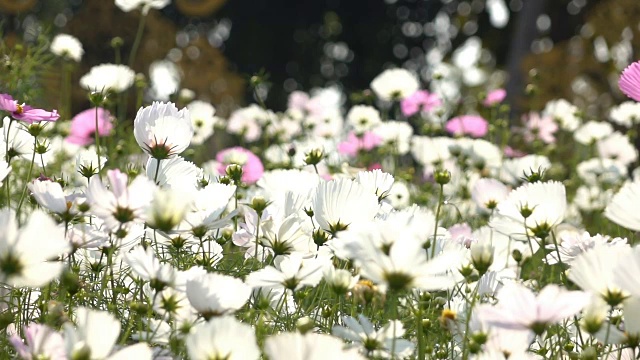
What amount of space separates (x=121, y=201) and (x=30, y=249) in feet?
0.34

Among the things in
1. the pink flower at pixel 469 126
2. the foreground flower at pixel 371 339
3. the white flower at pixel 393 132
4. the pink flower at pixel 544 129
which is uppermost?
the pink flower at pixel 544 129

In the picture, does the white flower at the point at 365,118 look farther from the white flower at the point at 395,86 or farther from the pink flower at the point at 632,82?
the pink flower at the point at 632,82

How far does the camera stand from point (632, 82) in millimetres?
942

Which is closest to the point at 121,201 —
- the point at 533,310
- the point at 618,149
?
the point at 533,310

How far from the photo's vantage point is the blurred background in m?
6.44

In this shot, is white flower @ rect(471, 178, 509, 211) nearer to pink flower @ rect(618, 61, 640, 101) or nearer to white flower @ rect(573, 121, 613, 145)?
pink flower @ rect(618, 61, 640, 101)

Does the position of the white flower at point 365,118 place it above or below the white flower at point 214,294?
above

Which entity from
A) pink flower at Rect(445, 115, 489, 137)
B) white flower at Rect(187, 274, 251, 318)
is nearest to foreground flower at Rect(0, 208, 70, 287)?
white flower at Rect(187, 274, 251, 318)

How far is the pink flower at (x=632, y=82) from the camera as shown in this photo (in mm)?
935

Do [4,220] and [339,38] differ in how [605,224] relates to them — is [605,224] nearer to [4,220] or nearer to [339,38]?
[4,220]

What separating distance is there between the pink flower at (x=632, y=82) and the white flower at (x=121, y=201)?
535mm

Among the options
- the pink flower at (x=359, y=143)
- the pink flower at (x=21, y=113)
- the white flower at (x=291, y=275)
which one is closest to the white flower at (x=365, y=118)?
the pink flower at (x=359, y=143)

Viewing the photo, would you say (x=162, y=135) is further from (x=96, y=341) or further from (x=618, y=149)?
(x=618, y=149)

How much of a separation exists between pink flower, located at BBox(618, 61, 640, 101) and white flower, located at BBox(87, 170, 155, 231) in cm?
54
